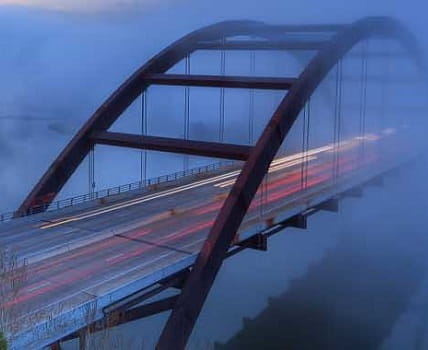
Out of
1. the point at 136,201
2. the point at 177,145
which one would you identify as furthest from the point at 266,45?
the point at 136,201

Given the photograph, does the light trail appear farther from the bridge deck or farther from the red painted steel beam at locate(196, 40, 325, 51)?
the red painted steel beam at locate(196, 40, 325, 51)

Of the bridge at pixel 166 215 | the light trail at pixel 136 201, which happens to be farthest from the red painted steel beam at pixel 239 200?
the light trail at pixel 136 201

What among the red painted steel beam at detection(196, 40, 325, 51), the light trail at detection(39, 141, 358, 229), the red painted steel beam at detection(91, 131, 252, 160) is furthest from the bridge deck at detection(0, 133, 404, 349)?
the red painted steel beam at detection(196, 40, 325, 51)

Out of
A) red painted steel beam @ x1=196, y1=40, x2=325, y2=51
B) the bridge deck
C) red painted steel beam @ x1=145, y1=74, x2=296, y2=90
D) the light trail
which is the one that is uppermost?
red painted steel beam @ x1=196, y1=40, x2=325, y2=51

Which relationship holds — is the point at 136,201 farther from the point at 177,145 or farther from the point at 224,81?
the point at 224,81

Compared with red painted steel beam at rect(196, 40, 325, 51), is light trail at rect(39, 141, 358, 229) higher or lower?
lower

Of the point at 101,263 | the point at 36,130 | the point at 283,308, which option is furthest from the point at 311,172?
the point at 36,130

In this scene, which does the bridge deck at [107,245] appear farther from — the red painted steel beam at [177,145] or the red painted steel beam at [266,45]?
the red painted steel beam at [266,45]
